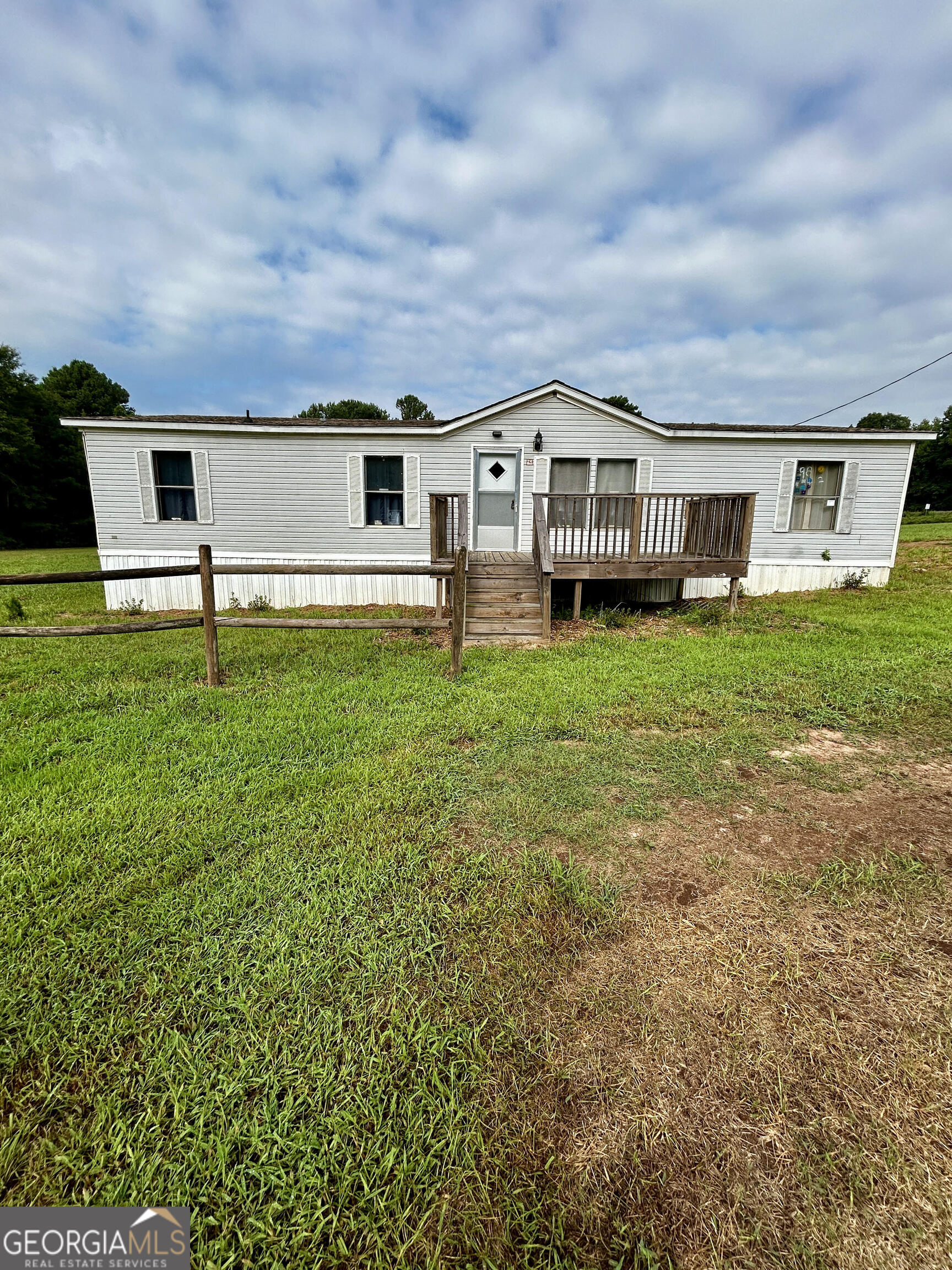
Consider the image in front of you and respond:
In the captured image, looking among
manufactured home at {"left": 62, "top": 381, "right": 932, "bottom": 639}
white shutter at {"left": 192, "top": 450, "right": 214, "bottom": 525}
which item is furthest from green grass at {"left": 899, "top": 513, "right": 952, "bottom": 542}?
white shutter at {"left": 192, "top": 450, "right": 214, "bottom": 525}

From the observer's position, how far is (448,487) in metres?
10.6

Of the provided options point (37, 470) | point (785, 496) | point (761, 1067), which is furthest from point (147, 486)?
point (37, 470)

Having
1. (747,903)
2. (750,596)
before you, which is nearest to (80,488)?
(750,596)

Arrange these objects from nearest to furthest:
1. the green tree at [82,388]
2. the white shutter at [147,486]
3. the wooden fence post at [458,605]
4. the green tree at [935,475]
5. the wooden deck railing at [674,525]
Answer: the wooden fence post at [458,605] < the wooden deck railing at [674,525] < the white shutter at [147,486] < the green tree at [82,388] < the green tree at [935,475]

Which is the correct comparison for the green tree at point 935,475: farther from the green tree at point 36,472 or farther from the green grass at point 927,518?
the green tree at point 36,472

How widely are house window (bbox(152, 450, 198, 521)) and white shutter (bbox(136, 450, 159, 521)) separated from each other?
0.09m

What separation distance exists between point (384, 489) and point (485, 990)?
10.1m

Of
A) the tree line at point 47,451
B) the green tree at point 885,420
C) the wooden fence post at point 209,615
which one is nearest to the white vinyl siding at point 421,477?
the wooden fence post at point 209,615

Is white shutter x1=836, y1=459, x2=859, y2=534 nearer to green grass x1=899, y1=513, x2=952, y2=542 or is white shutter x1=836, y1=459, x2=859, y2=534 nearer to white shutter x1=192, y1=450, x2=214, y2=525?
green grass x1=899, y1=513, x2=952, y2=542

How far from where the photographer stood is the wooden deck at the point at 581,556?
26.5ft

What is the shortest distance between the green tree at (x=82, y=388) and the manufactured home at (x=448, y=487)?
31.8 metres

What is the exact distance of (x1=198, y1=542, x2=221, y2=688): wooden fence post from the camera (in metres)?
5.08

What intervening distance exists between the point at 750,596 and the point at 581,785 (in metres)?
9.41

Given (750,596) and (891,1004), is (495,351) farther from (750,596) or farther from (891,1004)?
(891,1004)
